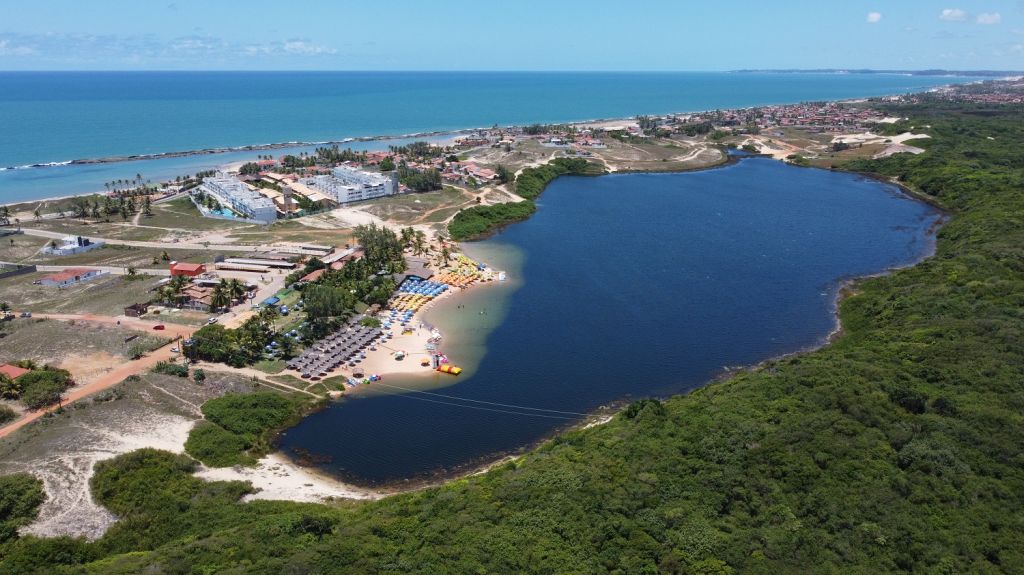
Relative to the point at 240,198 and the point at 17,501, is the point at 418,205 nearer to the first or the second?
the point at 240,198

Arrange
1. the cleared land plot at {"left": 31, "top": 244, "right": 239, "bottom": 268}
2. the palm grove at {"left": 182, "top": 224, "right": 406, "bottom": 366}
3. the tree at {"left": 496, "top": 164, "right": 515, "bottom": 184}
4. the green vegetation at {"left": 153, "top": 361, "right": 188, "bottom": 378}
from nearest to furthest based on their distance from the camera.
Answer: the green vegetation at {"left": 153, "top": 361, "right": 188, "bottom": 378} < the palm grove at {"left": 182, "top": 224, "right": 406, "bottom": 366} < the cleared land plot at {"left": 31, "top": 244, "right": 239, "bottom": 268} < the tree at {"left": 496, "top": 164, "right": 515, "bottom": 184}

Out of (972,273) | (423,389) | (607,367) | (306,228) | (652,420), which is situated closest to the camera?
(652,420)

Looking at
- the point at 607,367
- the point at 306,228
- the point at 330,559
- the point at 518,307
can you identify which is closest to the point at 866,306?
the point at 607,367

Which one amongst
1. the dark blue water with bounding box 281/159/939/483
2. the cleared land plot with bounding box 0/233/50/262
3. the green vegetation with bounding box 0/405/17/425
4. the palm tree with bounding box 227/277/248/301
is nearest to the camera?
the green vegetation with bounding box 0/405/17/425

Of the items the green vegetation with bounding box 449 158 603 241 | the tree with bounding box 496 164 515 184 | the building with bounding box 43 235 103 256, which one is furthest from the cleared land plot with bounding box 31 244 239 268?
the tree with bounding box 496 164 515 184

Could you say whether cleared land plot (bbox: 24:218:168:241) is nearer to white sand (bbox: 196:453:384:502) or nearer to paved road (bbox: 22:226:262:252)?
paved road (bbox: 22:226:262:252)

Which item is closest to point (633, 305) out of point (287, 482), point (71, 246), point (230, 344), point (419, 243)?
point (419, 243)

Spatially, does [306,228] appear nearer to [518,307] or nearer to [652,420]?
[518,307]
